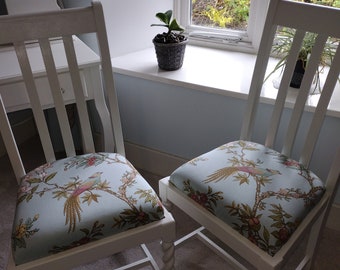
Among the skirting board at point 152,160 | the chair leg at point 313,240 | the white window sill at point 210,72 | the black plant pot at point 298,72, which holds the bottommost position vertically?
the skirting board at point 152,160

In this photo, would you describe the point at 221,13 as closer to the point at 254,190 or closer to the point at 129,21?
the point at 129,21

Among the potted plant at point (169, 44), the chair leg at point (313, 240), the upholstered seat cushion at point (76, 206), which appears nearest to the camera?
the upholstered seat cushion at point (76, 206)

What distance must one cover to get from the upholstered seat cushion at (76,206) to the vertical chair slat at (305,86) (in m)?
0.49

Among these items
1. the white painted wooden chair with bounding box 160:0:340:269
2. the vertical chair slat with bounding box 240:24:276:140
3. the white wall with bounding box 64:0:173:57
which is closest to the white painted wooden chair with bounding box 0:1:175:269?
the white painted wooden chair with bounding box 160:0:340:269

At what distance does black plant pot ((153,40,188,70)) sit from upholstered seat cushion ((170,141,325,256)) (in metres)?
0.58

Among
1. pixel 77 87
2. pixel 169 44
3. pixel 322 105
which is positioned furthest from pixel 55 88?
pixel 322 105

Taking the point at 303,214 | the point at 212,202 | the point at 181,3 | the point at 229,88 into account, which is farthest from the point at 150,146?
the point at 303,214

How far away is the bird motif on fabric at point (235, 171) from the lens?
1.07 meters

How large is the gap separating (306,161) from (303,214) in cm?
23

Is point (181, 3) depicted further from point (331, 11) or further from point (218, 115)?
point (331, 11)

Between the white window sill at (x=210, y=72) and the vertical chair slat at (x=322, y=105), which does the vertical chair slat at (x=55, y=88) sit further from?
the vertical chair slat at (x=322, y=105)

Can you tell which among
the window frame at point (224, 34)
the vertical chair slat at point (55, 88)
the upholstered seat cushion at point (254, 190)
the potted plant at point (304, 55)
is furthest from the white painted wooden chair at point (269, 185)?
the window frame at point (224, 34)

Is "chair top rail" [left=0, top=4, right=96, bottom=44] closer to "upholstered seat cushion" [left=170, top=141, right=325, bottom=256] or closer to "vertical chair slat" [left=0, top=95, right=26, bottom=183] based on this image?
"vertical chair slat" [left=0, top=95, right=26, bottom=183]

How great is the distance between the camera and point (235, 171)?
1.09 meters
